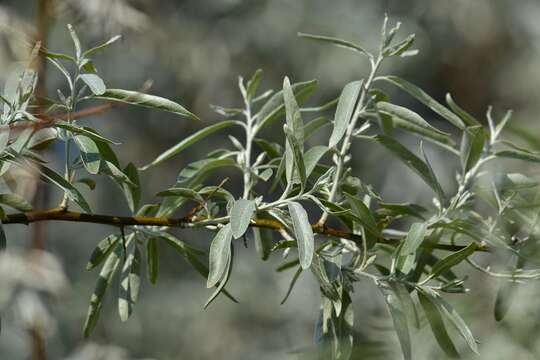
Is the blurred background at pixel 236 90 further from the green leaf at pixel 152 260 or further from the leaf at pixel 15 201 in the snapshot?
the leaf at pixel 15 201

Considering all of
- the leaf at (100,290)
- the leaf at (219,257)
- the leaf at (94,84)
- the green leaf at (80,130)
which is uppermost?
the leaf at (94,84)

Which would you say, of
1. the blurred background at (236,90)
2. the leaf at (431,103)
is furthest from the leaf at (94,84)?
the blurred background at (236,90)

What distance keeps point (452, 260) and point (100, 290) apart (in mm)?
273

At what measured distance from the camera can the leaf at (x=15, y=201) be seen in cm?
58

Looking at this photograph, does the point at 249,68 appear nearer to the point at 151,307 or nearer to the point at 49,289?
the point at 151,307

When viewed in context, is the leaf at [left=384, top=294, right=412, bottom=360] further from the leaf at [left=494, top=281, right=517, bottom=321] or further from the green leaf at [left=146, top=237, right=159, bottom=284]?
the green leaf at [left=146, top=237, right=159, bottom=284]

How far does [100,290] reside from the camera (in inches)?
25.6

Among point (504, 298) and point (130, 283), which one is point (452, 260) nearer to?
point (504, 298)

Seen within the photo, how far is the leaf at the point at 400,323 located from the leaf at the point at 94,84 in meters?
0.25

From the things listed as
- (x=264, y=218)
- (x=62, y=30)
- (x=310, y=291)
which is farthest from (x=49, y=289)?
(x=62, y=30)

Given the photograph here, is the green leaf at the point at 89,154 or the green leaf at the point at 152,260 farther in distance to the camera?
the green leaf at the point at 152,260

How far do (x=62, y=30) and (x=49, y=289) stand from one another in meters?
2.43

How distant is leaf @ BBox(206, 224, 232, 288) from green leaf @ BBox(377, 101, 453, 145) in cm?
18

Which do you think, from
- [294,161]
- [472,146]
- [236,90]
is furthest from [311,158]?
[236,90]
